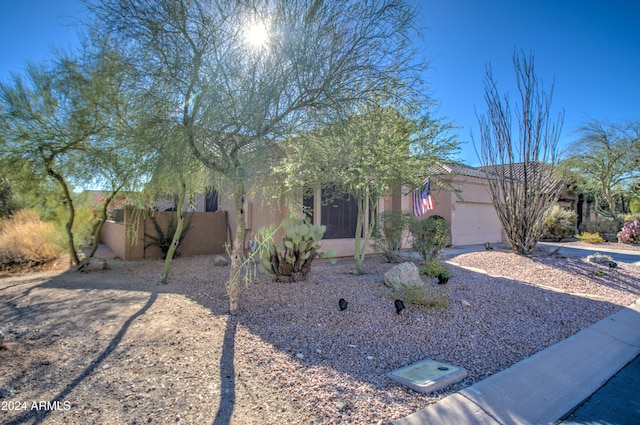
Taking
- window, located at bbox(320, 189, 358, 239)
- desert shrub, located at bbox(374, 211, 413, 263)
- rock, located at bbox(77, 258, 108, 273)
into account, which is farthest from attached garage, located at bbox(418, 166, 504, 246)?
rock, located at bbox(77, 258, 108, 273)

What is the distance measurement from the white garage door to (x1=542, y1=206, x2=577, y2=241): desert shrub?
242cm

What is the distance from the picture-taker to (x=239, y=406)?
3.09m

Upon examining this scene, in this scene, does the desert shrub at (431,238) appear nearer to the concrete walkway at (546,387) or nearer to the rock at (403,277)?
the rock at (403,277)

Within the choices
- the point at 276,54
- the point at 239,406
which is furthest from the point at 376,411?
the point at 276,54

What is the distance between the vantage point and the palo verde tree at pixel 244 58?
5.04 metres

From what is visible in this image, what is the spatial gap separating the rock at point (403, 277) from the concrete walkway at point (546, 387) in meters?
2.55

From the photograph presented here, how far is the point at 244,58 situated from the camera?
528 cm

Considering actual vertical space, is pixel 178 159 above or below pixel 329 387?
above

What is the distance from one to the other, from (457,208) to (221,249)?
11.1 meters

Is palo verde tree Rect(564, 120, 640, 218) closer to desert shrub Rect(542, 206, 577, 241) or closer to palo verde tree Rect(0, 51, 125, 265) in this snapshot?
desert shrub Rect(542, 206, 577, 241)

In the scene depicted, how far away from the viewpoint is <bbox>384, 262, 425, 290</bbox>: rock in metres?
6.89

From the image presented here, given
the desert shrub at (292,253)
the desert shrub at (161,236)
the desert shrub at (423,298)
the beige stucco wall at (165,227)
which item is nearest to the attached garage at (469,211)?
the beige stucco wall at (165,227)

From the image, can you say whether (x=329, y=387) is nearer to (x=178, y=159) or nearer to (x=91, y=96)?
(x=178, y=159)

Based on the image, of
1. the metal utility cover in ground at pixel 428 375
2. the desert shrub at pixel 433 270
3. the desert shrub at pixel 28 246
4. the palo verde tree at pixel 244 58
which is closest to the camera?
the metal utility cover in ground at pixel 428 375
